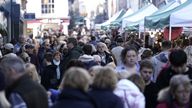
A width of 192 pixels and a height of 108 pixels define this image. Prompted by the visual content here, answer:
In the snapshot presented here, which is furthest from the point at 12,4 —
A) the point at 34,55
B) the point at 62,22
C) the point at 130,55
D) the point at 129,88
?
the point at 62,22

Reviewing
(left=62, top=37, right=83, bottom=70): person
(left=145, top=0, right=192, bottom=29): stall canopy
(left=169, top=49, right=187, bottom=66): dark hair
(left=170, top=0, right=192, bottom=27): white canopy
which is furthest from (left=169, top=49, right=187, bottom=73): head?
(left=145, top=0, right=192, bottom=29): stall canopy

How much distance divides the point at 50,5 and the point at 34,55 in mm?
61660

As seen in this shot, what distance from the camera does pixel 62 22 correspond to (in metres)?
73.8

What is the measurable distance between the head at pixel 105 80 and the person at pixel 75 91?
41 centimetres

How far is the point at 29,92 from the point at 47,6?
71.2 m

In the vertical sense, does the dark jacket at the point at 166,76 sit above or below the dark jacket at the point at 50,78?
above

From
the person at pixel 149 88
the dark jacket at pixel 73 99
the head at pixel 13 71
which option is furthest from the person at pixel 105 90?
the person at pixel 149 88

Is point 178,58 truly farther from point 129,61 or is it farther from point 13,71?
point 13,71

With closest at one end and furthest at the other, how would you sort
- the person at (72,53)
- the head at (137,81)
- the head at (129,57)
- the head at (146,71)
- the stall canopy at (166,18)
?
1. the head at (137,81)
2. the head at (146,71)
3. the head at (129,57)
4. the person at (72,53)
5. the stall canopy at (166,18)

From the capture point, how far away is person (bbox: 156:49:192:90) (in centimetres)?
793

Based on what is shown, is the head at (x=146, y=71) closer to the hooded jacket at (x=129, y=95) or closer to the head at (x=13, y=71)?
the hooded jacket at (x=129, y=95)

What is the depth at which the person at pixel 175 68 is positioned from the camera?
793 centimetres

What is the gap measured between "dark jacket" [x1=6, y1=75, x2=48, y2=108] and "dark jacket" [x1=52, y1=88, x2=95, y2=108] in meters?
0.61

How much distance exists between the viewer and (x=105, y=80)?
6383 mm
